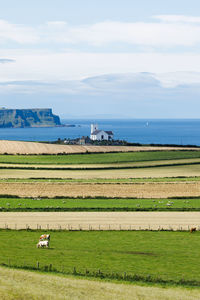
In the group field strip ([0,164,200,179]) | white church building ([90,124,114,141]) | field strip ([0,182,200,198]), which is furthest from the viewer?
white church building ([90,124,114,141])

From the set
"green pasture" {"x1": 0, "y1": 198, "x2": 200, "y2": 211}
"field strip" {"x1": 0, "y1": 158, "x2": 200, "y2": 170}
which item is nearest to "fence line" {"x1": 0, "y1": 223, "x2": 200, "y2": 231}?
"green pasture" {"x1": 0, "y1": 198, "x2": 200, "y2": 211}

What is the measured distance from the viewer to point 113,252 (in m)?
46.4

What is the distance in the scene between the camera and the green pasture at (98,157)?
11889 cm

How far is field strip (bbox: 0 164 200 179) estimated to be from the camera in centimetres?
9738


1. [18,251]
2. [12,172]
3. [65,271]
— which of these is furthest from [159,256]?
[12,172]

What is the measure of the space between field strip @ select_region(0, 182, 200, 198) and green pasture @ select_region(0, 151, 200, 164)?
107ft

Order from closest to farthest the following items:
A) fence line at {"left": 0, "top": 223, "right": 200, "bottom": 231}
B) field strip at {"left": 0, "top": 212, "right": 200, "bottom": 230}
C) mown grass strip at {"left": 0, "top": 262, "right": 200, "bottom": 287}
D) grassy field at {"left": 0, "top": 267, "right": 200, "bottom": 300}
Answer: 1. grassy field at {"left": 0, "top": 267, "right": 200, "bottom": 300}
2. mown grass strip at {"left": 0, "top": 262, "right": 200, "bottom": 287}
3. fence line at {"left": 0, "top": 223, "right": 200, "bottom": 231}
4. field strip at {"left": 0, "top": 212, "right": 200, "bottom": 230}

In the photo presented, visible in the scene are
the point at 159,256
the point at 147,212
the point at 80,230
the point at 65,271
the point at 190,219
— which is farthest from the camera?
the point at 147,212

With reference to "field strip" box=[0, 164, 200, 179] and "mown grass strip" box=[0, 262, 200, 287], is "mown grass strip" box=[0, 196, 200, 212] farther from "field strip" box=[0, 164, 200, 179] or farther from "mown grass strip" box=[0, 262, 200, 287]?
"mown grass strip" box=[0, 262, 200, 287]

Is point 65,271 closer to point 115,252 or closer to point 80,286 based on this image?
point 80,286

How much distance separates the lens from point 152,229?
55250 mm

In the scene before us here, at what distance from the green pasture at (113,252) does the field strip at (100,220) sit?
279cm

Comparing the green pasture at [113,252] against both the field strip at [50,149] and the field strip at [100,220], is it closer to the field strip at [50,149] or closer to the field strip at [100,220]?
the field strip at [100,220]

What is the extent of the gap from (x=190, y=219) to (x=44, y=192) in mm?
26189
